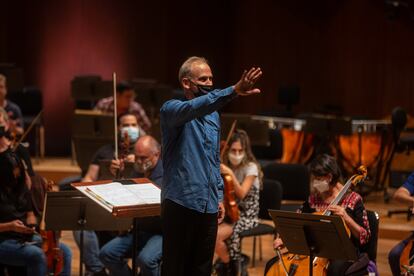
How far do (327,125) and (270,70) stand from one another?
3.81 metres

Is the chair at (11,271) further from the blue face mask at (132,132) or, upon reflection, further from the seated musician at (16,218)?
the blue face mask at (132,132)

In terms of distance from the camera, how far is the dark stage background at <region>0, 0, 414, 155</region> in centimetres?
1223

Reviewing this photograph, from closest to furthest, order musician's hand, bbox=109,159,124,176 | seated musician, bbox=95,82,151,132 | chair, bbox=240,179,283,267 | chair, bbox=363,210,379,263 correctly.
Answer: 1. chair, bbox=363,210,379,263
2. musician's hand, bbox=109,159,124,176
3. chair, bbox=240,179,283,267
4. seated musician, bbox=95,82,151,132

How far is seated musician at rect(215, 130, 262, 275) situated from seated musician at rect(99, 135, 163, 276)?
554mm

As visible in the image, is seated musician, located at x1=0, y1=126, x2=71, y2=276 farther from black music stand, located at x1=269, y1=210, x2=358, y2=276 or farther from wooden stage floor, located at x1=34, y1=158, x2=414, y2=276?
black music stand, located at x1=269, y1=210, x2=358, y2=276

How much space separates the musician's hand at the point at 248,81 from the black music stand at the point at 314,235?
3.42 feet

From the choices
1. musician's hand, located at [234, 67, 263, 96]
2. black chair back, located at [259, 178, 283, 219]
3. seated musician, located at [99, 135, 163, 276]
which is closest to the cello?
seated musician, located at [99, 135, 163, 276]

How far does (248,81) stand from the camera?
3.84 meters

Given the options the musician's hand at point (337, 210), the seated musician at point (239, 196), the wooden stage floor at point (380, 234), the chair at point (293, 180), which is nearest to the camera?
the musician's hand at point (337, 210)

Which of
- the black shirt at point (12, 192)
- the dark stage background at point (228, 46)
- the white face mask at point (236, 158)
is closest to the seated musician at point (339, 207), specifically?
the white face mask at point (236, 158)

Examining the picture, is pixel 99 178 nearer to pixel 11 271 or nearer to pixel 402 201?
pixel 11 271

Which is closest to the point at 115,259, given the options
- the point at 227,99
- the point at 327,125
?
the point at 227,99

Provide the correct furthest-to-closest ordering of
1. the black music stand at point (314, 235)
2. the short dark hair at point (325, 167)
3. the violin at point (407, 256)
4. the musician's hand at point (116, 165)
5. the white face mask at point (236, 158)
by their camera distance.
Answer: the white face mask at point (236, 158) < the musician's hand at point (116, 165) < the violin at point (407, 256) < the short dark hair at point (325, 167) < the black music stand at point (314, 235)

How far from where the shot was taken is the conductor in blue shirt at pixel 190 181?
4305mm
